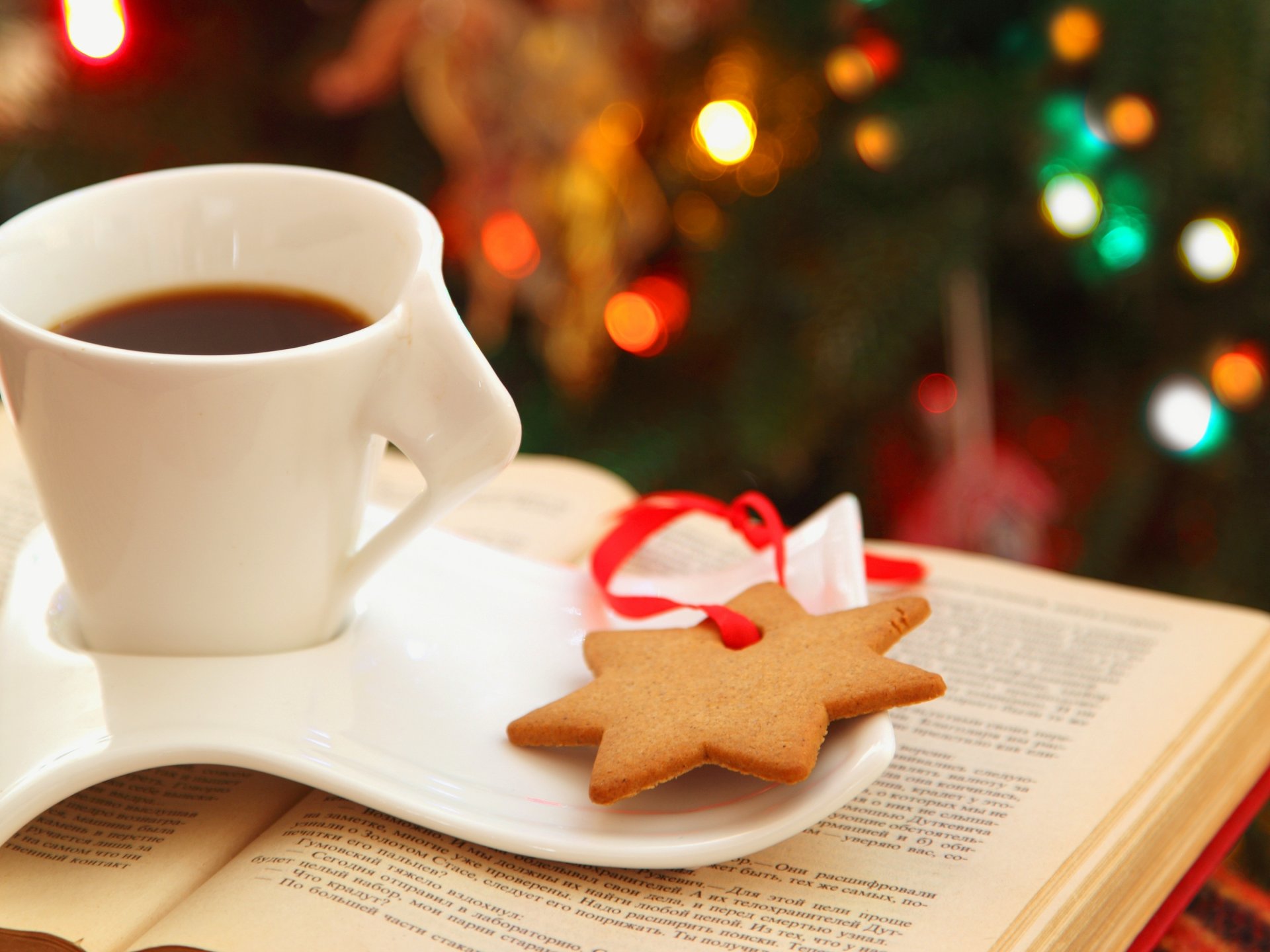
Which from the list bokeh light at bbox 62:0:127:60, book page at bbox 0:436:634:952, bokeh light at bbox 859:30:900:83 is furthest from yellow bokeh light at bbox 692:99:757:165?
book page at bbox 0:436:634:952

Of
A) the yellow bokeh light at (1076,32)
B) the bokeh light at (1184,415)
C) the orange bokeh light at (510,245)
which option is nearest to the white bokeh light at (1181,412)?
the bokeh light at (1184,415)

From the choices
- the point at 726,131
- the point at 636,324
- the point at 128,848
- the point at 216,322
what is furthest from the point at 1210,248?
Answer: the point at 128,848

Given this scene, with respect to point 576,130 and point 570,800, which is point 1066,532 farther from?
point 570,800

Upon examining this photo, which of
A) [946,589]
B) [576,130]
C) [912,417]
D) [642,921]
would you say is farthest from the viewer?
[912,417]

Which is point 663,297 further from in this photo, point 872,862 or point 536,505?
point 872,862

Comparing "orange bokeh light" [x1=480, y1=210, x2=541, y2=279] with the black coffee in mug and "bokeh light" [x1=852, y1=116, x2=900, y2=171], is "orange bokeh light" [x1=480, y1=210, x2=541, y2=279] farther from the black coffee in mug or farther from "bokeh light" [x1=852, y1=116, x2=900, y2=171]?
the black coffee in mug

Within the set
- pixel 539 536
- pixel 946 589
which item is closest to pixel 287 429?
pixel 539 536

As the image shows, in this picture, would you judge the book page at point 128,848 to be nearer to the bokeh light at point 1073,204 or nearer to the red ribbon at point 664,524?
the red ribbon at point 664,524
